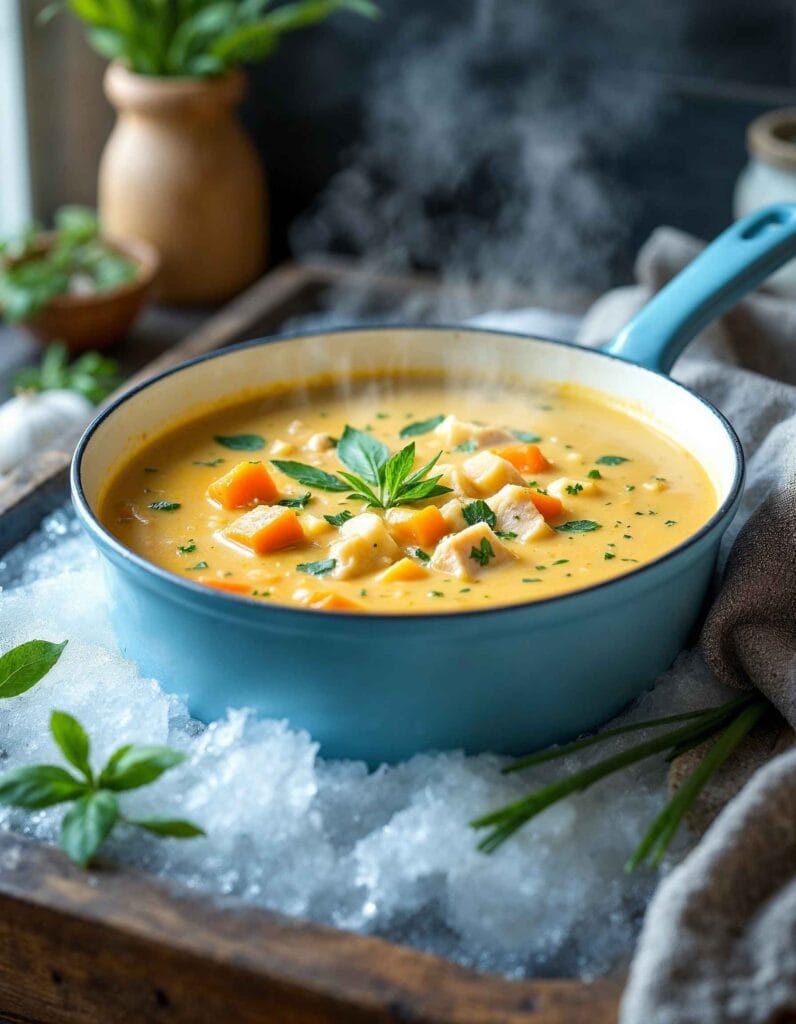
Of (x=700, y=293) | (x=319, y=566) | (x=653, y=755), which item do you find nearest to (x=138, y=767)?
(x=319, y=566)

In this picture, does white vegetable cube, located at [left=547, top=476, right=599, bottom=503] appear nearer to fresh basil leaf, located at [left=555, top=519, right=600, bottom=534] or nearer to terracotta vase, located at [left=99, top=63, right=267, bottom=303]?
fresh basil leaf, located at [left=555, top=519, right=600, bottom=534]

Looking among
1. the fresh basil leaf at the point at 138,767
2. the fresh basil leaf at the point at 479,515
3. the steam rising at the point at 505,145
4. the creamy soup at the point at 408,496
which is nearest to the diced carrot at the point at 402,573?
the creamy soup at the point at 408,496

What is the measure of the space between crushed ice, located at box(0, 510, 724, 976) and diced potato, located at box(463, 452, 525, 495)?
0.41 meters

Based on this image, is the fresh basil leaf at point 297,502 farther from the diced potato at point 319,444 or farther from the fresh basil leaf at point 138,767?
the fresh basil leaf at point 138,767

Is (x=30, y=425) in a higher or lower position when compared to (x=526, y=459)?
lower

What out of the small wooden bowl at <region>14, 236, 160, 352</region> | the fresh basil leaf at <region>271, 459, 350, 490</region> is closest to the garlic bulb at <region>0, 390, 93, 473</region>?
the small wooden bowl at <region>14, 236, 160, 352</region>

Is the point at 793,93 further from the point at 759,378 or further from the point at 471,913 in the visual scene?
the point at 471,913

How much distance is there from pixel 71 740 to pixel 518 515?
616 millimetres

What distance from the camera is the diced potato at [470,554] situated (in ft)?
5.11

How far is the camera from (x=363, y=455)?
1795mm

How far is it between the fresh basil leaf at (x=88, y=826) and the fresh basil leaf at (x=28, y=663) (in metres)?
0.24

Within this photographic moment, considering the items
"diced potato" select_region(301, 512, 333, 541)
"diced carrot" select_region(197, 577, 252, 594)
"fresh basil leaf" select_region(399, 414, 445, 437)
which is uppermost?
"diced carrot" select_region(197, 577, 252, 594)

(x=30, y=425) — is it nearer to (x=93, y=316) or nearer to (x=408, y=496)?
(x=93, y=316)

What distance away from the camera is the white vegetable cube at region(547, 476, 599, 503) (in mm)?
1741
